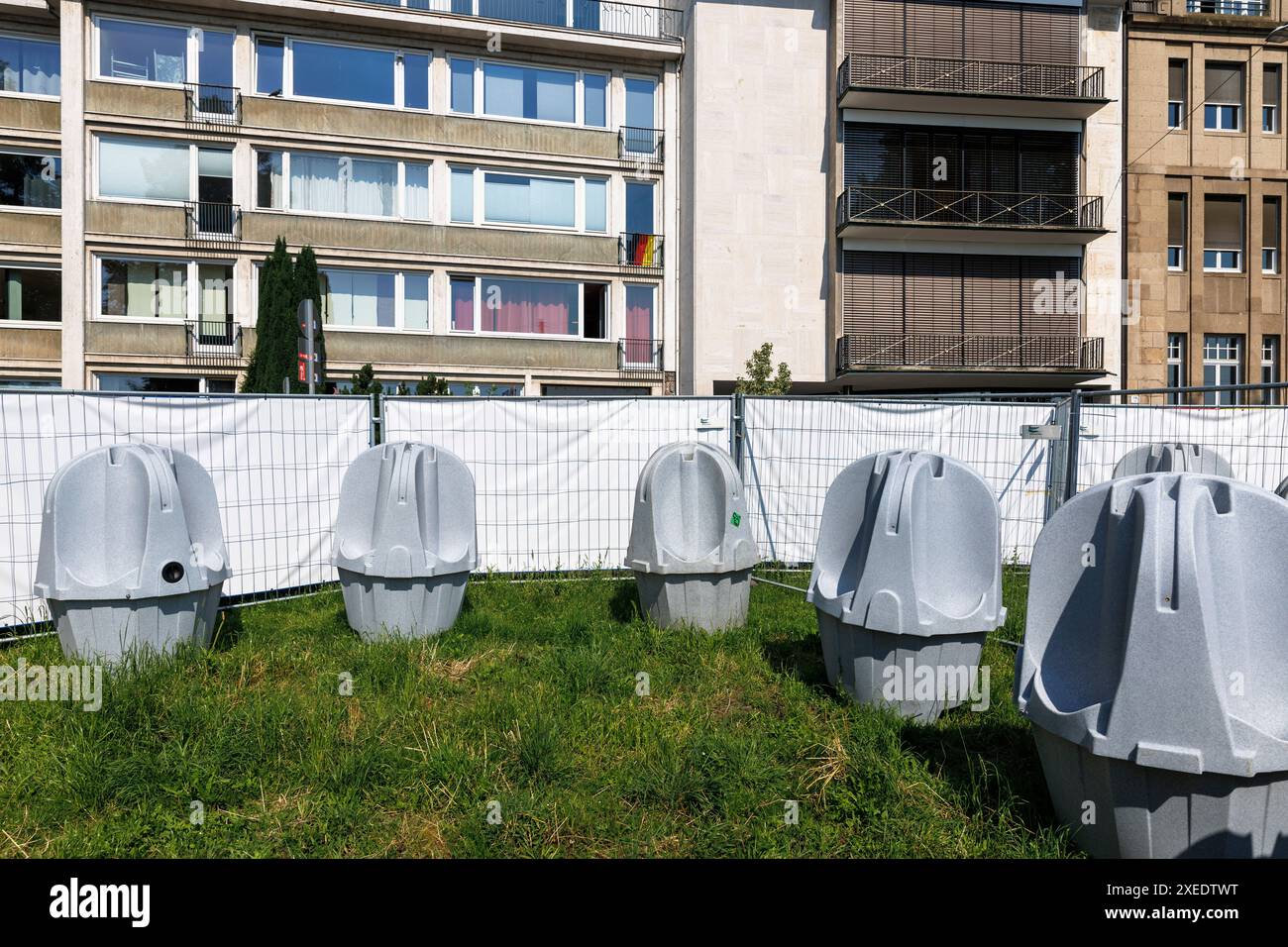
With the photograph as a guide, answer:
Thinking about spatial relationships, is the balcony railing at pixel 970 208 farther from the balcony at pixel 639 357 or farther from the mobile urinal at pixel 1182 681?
the mobile urinal at pixel 1182 681

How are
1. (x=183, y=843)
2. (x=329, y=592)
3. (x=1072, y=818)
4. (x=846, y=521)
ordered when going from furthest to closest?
(x=329, y=592), (x=846, y=521), (x=183, y=843), (x=1072, y=818)

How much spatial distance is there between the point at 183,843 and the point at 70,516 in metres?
2.50

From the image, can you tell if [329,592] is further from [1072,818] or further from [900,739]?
[1072,818]

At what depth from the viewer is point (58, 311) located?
2345 centimetres

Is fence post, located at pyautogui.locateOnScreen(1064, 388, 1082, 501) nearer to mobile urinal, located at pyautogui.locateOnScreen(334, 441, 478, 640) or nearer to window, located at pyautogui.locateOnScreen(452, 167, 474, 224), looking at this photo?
mobile urinal, located at pyautogui.locateOnScreen(334, 441, 478, 640)

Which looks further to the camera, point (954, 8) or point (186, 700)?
point (954, 8)

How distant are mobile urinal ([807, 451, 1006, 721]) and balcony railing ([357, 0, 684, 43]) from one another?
83.1 ft

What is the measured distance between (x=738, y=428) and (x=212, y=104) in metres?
22.0

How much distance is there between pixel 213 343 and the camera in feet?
76.4

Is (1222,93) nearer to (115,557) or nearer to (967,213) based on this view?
(967,213)

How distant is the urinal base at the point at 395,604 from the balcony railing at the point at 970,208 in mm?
21371

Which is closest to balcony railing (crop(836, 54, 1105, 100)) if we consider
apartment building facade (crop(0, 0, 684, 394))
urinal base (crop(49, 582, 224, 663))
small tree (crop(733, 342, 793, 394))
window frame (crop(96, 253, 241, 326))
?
apartment building facade (crop(0, 0, 684, 394))

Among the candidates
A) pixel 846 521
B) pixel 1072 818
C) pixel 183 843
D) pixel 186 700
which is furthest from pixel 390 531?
pixel 1072 818

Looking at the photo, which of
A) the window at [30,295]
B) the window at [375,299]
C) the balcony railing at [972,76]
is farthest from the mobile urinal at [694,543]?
the window at [30,295]
